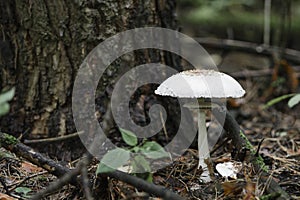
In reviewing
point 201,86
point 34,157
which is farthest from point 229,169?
point 34,157

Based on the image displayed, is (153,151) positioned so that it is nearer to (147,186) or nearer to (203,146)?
(147,186)

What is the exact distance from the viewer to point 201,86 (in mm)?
1836

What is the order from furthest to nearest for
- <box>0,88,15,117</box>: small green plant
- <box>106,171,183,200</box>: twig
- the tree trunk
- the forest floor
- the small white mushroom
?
the tree trunk
the small white mushroom
the forest floor
<box>106,171,183,200</box>: twig
<box>0,88,15,117</box>: small green plant

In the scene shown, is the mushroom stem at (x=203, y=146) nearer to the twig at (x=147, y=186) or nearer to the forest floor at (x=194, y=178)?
the forest floor at (x=194, y=178)

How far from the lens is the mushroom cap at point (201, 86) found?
71.6 inches

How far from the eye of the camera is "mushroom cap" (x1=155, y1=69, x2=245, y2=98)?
1.82 m

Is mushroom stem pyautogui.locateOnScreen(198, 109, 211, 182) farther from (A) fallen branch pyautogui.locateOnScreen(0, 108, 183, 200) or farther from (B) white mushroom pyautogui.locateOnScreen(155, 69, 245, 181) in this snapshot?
(A) fallen branch pyautogui.locateOnScreen(0, 108, 183, 200)

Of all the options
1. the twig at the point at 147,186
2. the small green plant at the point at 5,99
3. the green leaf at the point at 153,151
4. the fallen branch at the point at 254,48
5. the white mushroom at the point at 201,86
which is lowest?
the fallen branch at the point at 254,48

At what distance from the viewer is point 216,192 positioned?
1874mm

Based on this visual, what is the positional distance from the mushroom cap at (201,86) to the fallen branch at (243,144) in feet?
0.87

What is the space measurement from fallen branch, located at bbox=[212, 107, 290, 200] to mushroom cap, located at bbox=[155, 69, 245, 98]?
264mm

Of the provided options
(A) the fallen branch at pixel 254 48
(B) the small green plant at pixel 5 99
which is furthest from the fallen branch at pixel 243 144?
(A) the fallen branch at pixel 254 48

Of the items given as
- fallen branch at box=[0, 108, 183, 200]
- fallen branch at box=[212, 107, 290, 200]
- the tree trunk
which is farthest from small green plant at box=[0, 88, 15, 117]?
fallen branch at box=[212, 107, 290, 200]

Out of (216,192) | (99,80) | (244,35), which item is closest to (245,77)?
(244,35)
